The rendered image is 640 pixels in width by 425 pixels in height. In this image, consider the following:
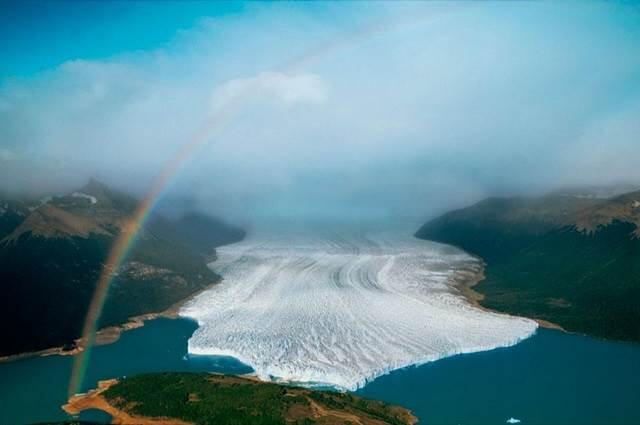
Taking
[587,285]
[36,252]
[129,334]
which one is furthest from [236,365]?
[587,285]

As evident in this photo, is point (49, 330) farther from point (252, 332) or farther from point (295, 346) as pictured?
point (295, 346)

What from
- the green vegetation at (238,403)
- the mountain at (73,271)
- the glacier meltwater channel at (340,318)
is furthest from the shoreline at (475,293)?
the mountain at (73,271)

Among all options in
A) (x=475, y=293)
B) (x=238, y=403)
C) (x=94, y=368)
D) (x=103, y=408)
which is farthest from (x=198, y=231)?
(x=238, y=403)

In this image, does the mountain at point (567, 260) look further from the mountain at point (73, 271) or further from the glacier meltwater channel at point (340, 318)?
the mountain at point (73, 271)

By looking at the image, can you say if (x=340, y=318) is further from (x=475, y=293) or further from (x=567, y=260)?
(x=567, y=260)

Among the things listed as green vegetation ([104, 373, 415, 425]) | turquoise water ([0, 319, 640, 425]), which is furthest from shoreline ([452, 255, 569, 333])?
green vegetation ([104, 373, 415, 425])
